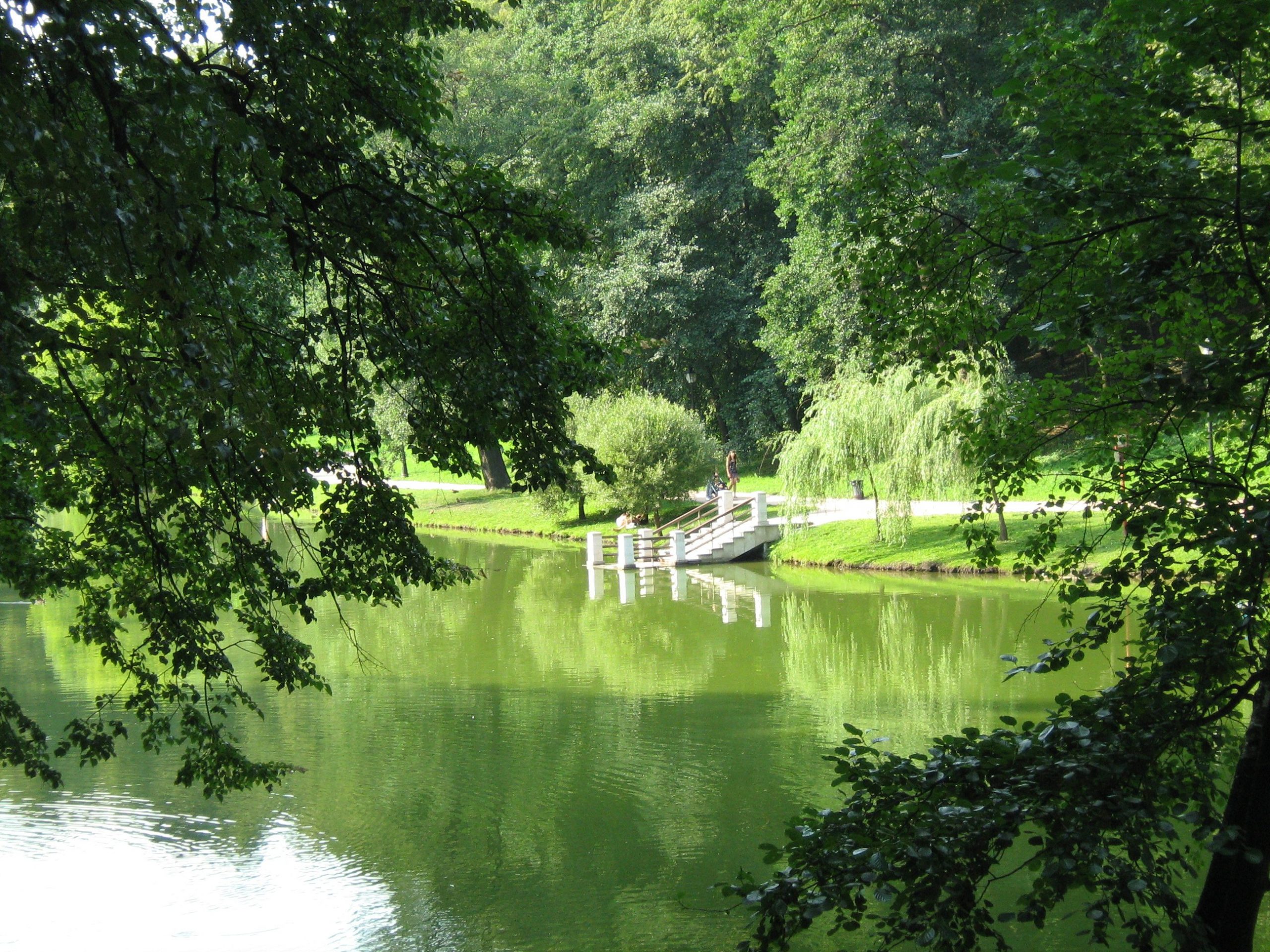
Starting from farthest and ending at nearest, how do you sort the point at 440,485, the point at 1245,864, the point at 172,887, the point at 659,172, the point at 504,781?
the point at 440,485, the point at 659,172, the point at 504,781, the point at 172,887, the point at 1245,864

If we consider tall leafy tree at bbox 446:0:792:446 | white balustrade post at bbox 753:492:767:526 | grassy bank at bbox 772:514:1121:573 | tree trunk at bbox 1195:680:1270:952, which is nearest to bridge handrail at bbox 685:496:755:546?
white balustrade post at bbox 753:492:767:526

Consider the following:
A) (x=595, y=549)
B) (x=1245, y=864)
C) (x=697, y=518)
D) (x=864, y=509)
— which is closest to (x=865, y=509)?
(x=864, y=509)

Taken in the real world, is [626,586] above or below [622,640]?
above

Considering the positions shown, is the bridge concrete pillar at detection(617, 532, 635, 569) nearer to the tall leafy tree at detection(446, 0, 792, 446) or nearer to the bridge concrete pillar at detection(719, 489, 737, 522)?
the bridge concrete pillar at detection(719, 489, 737, 522)

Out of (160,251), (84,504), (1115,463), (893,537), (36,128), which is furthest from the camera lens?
(893,537)

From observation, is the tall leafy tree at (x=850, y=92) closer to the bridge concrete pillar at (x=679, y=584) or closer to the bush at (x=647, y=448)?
the bush at (x=647, y=448)

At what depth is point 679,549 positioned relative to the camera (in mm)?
25953

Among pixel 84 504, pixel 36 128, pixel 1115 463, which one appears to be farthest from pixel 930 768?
pixel 84 504

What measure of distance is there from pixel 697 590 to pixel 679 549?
11.5 ft

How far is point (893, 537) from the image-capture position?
22.4 metres

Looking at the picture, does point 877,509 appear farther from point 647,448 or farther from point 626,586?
point 647,448

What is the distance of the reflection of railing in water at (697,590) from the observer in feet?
64.4

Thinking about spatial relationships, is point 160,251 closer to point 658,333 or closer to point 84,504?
point 84,504

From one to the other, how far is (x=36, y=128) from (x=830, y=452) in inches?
826
